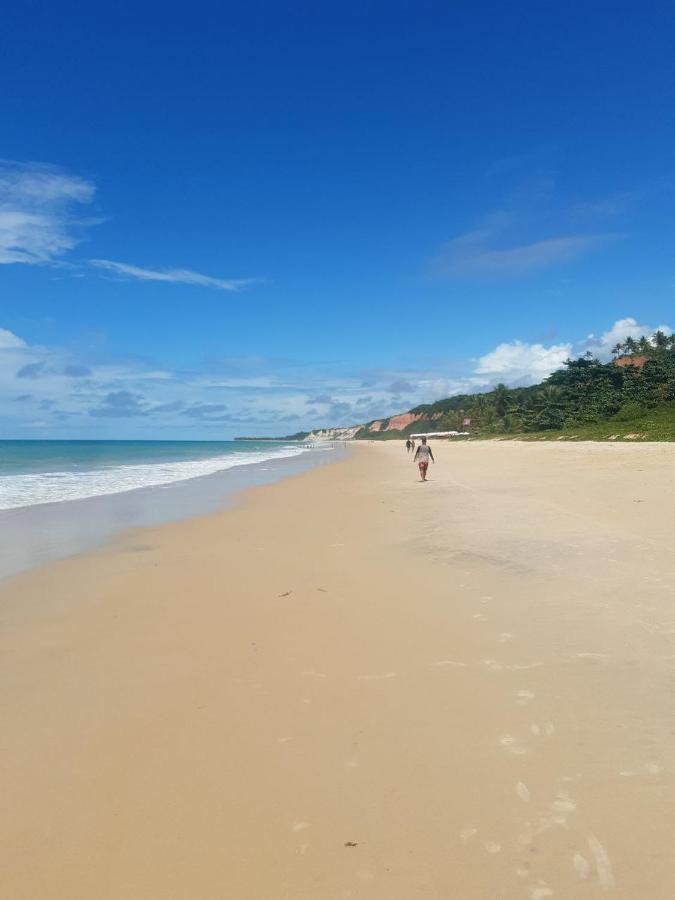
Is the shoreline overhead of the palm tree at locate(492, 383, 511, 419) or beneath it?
beneath

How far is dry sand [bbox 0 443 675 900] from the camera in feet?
8.88

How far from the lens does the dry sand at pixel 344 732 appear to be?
8.88 ft

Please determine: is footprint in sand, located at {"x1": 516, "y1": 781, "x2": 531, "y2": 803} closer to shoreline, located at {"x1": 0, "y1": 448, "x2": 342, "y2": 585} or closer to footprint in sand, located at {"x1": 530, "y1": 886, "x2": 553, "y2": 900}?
footprint in sand, located at {"x1": 530, "y1": 886, "x2": 553, "y2": 900}

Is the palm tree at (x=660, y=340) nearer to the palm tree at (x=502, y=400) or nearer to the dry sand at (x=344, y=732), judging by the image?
the palm tree at (x=502, y=400)

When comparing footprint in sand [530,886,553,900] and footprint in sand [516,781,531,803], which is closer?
footprint in sand [530,886,553,900]

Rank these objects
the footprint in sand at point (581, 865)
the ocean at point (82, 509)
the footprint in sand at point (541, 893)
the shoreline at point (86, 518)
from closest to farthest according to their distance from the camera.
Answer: the footprint in sand at point (541, 893) → the footprint in sand at point (581, 865) → the shoreline at point (86, 518) → the ocean at point (82, 509)

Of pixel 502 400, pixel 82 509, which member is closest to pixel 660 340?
pixel 502 400

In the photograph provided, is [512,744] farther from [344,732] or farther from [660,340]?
[660,340]

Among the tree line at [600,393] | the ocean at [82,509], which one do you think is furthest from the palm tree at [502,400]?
the ocean at [82,509]

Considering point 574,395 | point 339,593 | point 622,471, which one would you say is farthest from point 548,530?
point 574,395

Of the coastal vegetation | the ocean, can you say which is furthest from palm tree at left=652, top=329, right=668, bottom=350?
the ocean

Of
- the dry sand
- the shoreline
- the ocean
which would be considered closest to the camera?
the dry sand

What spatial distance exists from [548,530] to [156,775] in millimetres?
9033

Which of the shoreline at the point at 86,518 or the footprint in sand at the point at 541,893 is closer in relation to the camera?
the footprint in sand at the point at 541,893
